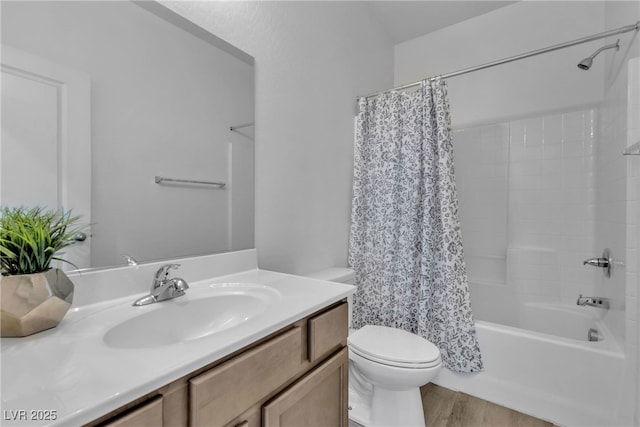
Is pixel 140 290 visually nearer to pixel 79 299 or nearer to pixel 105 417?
pixel 79 299

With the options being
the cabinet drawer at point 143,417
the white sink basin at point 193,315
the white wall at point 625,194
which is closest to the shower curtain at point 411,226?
the white wall at point 625,194

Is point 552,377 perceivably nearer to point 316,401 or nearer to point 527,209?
point 527,209

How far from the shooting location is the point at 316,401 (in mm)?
929

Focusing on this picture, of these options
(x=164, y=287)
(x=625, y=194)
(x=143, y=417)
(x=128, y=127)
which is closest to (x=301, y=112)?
(x=128, y=127)

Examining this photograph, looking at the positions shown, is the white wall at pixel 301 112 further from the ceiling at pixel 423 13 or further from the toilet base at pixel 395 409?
the toilet base at pixel 395 409

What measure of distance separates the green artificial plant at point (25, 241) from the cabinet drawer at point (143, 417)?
42 cm

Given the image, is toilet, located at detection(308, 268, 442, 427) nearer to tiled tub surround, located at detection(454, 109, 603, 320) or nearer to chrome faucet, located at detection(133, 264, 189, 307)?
chrome faucet, located at detection(133, 264, 189, 307)

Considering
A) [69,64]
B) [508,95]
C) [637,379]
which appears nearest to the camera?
[69,64]

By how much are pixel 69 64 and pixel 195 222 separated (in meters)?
0.61

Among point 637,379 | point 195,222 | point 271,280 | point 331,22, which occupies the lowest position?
point 637,379

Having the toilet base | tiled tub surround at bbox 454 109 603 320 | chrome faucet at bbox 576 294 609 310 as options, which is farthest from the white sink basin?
tiled tub surround at bbox 454 109 603 320

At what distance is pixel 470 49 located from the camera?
2463mm

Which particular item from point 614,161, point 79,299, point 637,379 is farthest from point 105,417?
point 614,161

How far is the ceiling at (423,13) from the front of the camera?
2.27 meters
